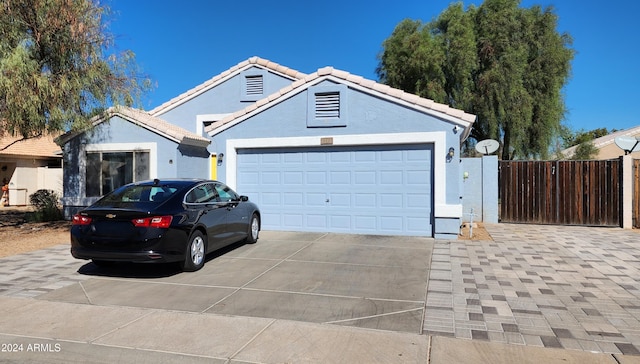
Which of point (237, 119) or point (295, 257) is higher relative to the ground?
point (237, 119)

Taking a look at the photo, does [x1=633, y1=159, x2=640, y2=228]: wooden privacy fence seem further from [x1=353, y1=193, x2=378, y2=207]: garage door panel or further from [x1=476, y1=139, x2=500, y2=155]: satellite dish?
[x1=353, y1=193, x2=378, y2=207]: garage door panel

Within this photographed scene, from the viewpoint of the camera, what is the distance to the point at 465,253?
8.61m

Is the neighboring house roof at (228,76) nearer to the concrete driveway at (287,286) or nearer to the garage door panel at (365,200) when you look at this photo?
the garage door panel at (365,200)

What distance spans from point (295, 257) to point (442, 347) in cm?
451

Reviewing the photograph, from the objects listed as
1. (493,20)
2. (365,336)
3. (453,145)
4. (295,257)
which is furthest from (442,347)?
(493,20)

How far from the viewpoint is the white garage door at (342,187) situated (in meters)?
10.7

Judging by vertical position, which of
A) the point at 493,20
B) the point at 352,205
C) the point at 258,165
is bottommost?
the point at 352,205

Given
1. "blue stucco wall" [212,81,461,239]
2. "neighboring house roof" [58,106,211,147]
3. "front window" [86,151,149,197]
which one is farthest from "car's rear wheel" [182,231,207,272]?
"front window" [86,151,149,197]

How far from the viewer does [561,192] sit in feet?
42.3

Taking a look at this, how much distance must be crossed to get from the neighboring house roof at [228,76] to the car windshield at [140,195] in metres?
9.66

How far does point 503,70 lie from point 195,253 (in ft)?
59.8

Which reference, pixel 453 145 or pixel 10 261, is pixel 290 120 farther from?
pixel 10 261

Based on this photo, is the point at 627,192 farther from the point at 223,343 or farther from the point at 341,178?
the point at 223,343

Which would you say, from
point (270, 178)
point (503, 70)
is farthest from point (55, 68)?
point (503, 70)
